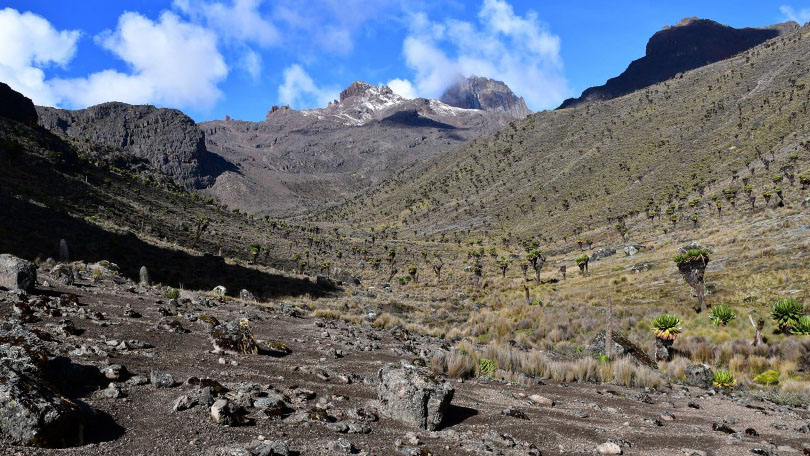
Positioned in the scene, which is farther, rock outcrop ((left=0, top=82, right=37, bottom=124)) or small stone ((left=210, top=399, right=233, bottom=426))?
rock outcrop ((left=0, top=82, right=37, bottom=124))

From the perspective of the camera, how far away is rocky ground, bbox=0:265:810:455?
5270 mm

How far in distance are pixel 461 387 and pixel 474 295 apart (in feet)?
123

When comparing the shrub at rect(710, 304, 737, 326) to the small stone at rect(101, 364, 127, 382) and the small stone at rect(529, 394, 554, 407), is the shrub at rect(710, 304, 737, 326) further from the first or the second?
the small stone at rect(101, 364, 127, 382)

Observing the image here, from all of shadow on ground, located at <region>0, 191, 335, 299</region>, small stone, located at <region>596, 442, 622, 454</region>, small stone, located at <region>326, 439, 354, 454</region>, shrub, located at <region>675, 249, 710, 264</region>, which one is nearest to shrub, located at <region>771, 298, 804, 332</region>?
shrub, located at <region>675, 249, 710, 264</region>

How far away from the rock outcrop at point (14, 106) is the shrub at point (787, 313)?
121m

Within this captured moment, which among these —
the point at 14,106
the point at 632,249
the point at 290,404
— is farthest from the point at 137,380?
the point at 14,106

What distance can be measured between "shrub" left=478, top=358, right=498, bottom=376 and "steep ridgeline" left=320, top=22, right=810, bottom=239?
7417 centimetres

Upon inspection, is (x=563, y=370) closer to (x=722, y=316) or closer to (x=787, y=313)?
(x=787, y=313)

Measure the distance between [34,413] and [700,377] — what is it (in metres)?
18.5

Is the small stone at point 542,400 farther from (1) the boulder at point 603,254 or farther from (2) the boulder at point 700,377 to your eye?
(1) the boulder at point 603,254

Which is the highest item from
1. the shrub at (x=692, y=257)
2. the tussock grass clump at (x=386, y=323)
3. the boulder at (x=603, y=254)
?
the boulder at (x=603, y=254)

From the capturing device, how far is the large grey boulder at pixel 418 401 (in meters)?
7.05

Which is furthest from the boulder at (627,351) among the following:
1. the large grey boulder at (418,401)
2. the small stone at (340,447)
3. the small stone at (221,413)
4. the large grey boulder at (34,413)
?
the large grey boulder at (34,413)

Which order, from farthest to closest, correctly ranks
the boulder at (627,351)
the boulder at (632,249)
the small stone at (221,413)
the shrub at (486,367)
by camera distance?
the boulder at (632,249)
the boulder at (627,351)
the shrub at (486,367)
the small stone at (221,413)
